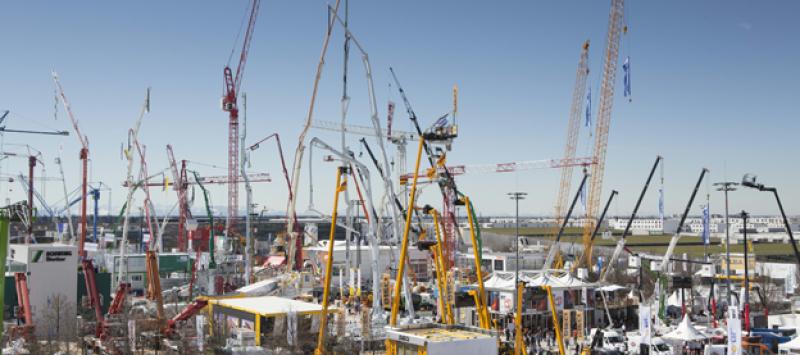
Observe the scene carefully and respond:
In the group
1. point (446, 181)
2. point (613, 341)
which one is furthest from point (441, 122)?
point (613, 341)

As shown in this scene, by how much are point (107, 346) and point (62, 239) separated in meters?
53.2

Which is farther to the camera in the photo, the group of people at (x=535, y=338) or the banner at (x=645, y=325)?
the group of people at (x=535, y=338)

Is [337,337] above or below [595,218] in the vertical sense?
below

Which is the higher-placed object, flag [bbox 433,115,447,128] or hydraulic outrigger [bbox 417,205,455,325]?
flag [bbox 433,115,447,128]

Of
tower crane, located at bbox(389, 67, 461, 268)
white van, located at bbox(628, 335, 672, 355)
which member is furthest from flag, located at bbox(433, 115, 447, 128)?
white van, located at bbox(628, 335, 672, 355)

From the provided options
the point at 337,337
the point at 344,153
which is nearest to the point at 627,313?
the point at 337,337

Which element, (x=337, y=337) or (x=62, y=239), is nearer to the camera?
(x=337, y=337)

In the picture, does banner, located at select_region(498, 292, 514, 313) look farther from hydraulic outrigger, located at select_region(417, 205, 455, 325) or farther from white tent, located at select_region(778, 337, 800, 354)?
white tent, located at select_region(778, 337, 800, 354)

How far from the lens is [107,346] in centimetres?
3278

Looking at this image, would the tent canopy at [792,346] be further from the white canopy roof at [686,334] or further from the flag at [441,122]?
the flag at [441,122]

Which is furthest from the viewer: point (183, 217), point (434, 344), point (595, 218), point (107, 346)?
point (183, 217)

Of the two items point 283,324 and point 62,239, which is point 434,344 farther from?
point 62,239

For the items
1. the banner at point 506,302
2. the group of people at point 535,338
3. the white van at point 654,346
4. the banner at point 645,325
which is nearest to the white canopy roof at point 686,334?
the white van at point 654,346

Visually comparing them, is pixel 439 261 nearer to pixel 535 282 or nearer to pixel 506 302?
pixel 506 302
